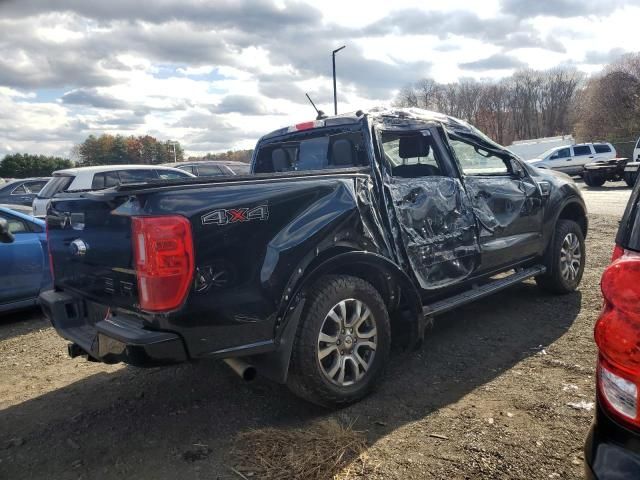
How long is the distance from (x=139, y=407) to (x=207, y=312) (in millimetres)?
1323

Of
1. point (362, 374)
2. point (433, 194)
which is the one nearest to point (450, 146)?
point (433, 194)

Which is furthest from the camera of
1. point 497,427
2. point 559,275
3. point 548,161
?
point 548,161

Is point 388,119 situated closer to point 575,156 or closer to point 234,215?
point 234,215

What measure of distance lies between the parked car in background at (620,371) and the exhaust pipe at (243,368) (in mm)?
1828

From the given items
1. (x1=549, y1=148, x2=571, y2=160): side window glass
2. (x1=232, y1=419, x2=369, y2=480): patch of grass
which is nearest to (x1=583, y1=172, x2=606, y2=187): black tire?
(x1=549, y1=148, x2=571, y2=160): side window glass

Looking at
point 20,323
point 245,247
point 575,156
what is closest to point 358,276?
point 245,247

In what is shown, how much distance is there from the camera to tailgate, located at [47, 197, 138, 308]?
2.80m

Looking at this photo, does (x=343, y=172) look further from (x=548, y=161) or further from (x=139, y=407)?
(x=548, y=161)

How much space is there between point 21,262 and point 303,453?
4.42 metres

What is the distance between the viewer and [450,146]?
440 centimetres

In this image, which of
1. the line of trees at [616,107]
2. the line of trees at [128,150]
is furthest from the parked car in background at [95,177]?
the line of trees at [616,107]

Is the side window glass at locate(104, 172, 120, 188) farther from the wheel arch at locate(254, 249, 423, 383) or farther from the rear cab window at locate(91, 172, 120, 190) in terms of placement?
the wheel arch at locate(254, 249, 423, 383)

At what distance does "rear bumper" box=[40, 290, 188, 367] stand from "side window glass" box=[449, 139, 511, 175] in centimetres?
290

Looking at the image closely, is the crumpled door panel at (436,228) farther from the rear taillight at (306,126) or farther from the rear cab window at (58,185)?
the rear cab window at (58,185)
